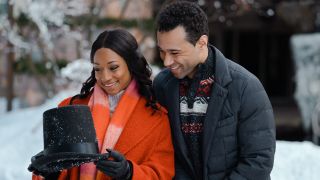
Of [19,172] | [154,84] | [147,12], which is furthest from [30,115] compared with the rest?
[154,84]

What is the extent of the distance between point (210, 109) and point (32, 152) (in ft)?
12.2

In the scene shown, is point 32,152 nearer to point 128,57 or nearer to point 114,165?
point 128,57

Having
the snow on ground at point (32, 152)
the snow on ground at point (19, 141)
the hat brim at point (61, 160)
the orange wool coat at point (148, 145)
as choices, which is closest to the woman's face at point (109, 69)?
the orange wool coat at point (148, 145)

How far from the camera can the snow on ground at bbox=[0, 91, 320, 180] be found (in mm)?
4391

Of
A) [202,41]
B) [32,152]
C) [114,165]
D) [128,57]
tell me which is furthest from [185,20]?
[32,152]

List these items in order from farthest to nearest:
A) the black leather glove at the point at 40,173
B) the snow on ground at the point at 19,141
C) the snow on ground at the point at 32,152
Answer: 1. the snow on ground at the point at 19,141
2. the snow on ground at the point at 32,152
3. the black leather glove at the point at 40,173

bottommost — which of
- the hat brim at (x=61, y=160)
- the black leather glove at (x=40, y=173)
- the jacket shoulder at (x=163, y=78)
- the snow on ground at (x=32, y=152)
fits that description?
the snow on ground at (x=32, y=152)

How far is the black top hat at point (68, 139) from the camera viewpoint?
2215 millimetres

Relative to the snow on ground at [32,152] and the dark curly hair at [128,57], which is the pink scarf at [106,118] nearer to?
the dark curly hair at [128,57]

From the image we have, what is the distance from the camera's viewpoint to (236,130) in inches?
96.7

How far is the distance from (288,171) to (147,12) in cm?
638

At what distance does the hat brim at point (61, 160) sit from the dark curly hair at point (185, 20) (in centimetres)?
63

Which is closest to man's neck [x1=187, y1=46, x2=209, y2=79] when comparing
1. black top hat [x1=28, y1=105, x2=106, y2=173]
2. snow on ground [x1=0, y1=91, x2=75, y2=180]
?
black top hat [x1=28, y1=105, x2=106, y2=173]

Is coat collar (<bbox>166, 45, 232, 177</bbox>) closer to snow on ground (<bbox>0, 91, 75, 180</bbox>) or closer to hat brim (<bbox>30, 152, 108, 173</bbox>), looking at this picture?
hat brim (<bbox>30, 152, 108, 173</bbox>)
